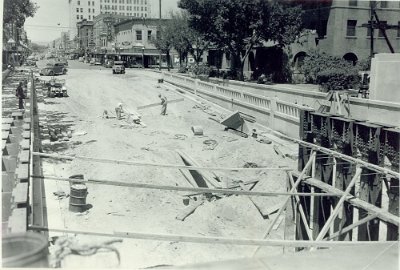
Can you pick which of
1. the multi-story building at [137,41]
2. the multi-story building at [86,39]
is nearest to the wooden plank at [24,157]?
the multi-story building at [137,41]

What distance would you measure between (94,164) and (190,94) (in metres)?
18.7

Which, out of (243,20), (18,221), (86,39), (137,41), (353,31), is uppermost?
(86,39)

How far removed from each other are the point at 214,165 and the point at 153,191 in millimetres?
4070

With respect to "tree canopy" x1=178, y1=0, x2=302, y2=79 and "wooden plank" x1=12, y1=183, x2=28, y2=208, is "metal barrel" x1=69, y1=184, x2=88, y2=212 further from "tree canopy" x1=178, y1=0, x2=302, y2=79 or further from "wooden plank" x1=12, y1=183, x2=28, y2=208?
"tree canopy" x1=178, y1=0, x2=302, y2=79

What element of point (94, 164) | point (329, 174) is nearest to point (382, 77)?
point (329, 174)

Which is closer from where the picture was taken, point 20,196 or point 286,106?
point 20,196

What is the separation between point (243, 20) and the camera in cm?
3500

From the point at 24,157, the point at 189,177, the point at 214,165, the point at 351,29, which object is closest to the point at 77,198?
the point at 24,157

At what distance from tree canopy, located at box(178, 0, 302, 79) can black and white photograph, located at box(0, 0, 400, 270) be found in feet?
0.38

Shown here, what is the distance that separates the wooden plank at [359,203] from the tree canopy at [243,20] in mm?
25564

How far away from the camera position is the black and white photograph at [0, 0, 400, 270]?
19.7ft

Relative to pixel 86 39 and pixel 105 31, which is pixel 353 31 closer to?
pixel 105 31

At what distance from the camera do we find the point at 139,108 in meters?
27.6

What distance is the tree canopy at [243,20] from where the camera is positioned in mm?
34562
